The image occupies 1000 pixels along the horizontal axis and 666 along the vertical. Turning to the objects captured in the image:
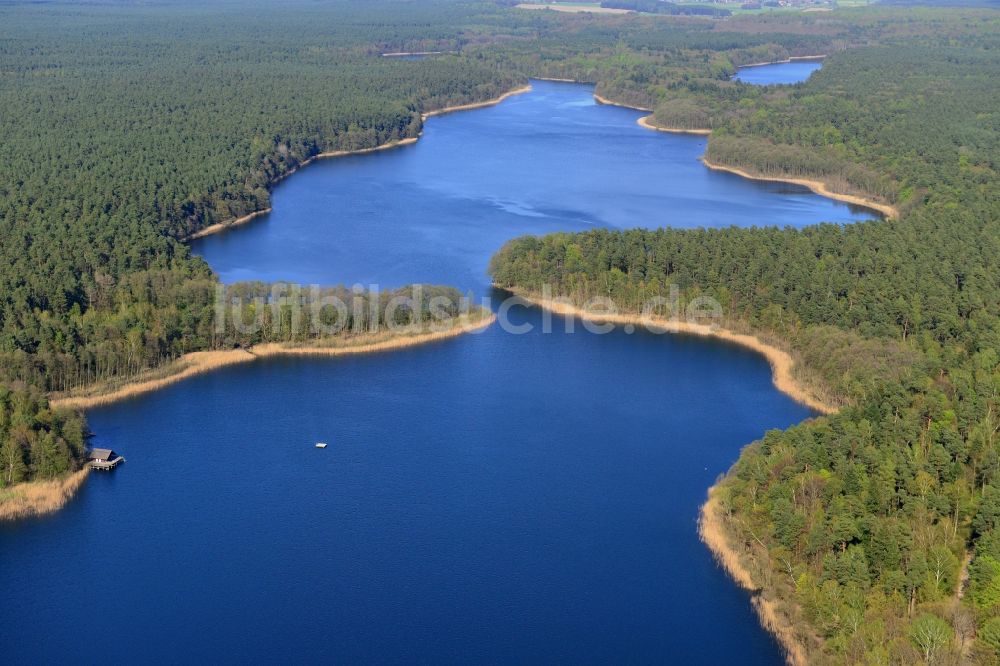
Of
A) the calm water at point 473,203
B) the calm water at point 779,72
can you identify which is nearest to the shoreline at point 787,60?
the calm water at point 779,72

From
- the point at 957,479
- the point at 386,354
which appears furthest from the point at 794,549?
the point at 386,354

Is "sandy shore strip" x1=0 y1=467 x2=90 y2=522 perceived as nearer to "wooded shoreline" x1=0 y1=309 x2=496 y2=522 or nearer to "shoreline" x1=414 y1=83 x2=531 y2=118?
"wooded shoreline" x1=0 y1=309 x2=496 y2=522

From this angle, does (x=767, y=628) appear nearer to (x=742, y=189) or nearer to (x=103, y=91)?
(x=742, y=189)

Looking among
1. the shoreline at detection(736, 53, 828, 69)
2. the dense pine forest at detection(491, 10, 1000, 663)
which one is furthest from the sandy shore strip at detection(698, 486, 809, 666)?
the shoreline at detection(736, 53, 828, 69)

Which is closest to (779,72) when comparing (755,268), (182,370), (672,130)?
(672,130)

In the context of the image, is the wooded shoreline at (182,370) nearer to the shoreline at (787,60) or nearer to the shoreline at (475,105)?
the shoreline at (475,105)
